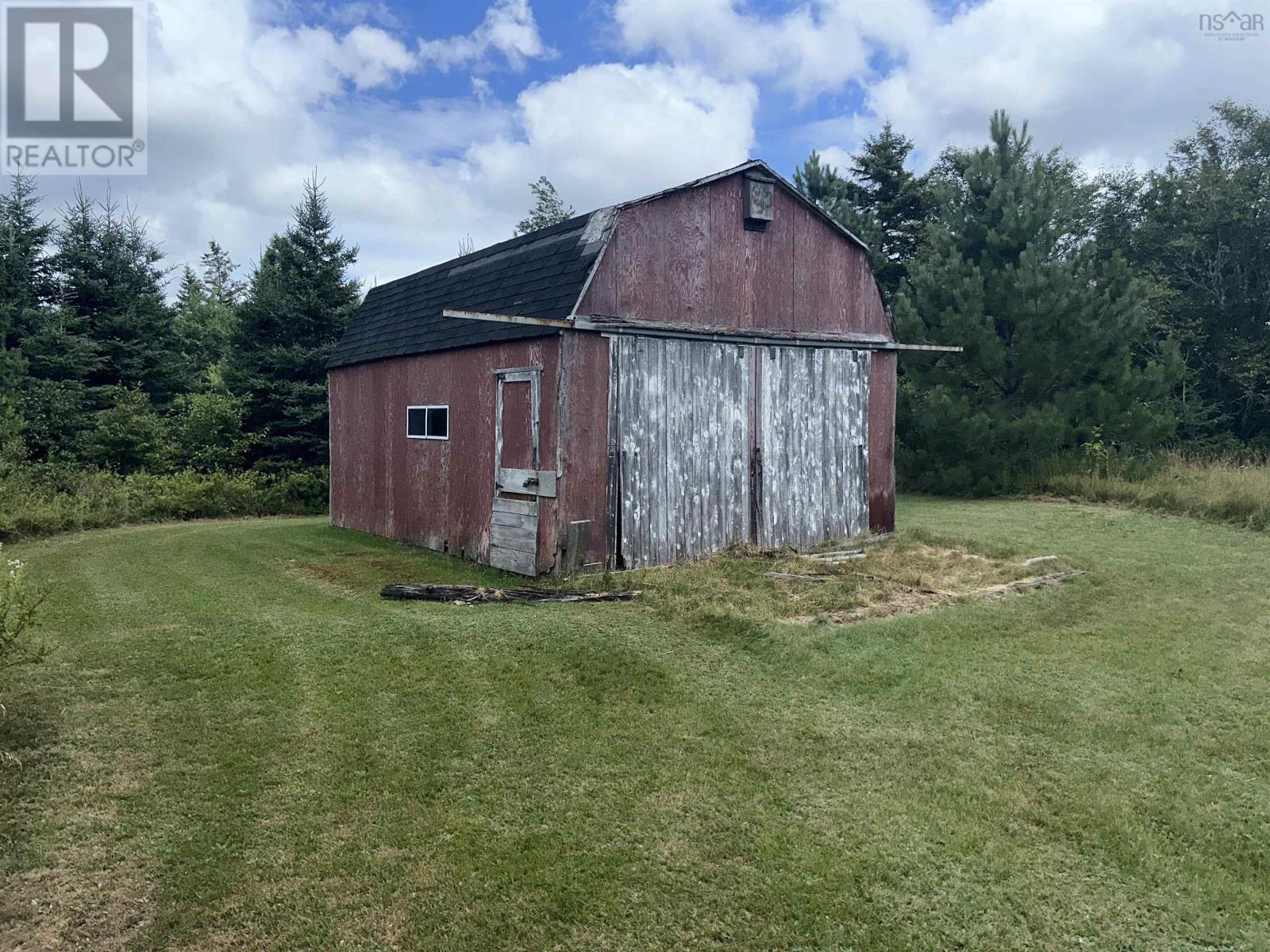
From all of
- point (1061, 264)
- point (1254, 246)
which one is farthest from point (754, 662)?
point (1254, 246)

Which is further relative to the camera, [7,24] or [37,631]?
[7,24]

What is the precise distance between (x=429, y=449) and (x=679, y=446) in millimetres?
3837

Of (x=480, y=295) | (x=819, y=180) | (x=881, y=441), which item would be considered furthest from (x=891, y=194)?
(x=480, y=295)

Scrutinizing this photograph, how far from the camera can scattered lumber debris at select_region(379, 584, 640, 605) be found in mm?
7629

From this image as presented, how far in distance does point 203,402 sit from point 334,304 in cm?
381

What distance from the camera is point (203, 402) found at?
1825cm

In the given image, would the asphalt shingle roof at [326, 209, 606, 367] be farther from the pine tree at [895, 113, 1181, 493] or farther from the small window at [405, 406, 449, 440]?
the pine tree at [895, 113, 1181, 493]

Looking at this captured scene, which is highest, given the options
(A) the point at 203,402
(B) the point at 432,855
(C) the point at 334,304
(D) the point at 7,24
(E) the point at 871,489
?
(D) the point at 7,24

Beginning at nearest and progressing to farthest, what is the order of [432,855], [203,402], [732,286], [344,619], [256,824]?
[432,855] → [256,824] → [344,619] → [732,286] → [203,402]

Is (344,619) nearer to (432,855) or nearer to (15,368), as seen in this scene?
(432,855)

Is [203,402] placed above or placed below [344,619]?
above

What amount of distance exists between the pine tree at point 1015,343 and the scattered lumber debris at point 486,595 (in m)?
11.8

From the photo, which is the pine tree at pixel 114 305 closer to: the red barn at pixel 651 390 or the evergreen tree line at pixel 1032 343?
the red barn at pixel 651 390

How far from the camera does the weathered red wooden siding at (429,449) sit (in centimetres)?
923
